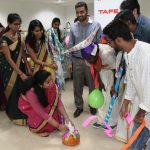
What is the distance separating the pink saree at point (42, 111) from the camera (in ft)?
8.34

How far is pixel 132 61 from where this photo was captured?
1527 millimetres

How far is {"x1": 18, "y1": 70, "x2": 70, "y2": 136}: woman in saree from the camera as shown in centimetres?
244

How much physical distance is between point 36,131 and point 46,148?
0.34 m

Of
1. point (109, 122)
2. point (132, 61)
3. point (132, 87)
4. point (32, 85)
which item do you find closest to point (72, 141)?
point (109, 122)

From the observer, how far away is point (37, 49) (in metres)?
2.99

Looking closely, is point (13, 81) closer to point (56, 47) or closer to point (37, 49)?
point (37, 49)

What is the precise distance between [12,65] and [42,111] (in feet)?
2.35

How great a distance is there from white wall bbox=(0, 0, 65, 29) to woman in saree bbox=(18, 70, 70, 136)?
6.34 metres

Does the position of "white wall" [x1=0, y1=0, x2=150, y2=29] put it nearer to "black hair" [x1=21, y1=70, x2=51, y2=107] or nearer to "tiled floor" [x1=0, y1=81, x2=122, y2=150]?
"tiled floor" [x1=0, y1=81, x2=122, y2=150]

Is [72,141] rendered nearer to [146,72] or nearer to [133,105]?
[133,105]

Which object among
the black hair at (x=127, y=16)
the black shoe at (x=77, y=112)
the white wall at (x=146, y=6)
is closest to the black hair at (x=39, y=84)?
the black shoe at (x=77, y=112)

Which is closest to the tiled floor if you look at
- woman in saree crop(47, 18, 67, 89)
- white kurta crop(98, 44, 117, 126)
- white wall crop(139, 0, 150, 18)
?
white kurta crop(98, 44, 117, 126)

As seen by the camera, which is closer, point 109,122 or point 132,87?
point 132,87

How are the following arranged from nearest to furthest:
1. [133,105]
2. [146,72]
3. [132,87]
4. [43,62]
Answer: [146,72], [132,87], [133,105], [43,62]
